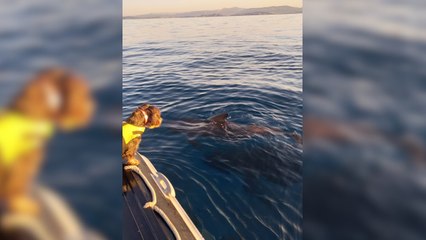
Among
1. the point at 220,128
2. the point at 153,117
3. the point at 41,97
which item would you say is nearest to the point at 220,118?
the point at 220,128

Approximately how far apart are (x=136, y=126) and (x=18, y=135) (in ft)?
1.61

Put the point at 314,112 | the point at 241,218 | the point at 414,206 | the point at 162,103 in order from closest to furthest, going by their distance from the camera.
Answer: the point at 414,206
the point at 314,112
the point at 241,218
the point at 162,103

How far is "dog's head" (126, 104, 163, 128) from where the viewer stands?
191cm

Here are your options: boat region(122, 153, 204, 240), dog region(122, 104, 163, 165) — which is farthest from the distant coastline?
boat region(122, 153, 204, 240)

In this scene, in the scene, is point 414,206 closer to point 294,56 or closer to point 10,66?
point 294,56

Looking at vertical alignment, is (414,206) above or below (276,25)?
below

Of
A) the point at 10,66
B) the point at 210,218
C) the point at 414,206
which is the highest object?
the point at 10,66

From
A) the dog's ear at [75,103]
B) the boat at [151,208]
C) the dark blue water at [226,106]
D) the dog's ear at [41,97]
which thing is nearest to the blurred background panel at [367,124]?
the dark blue water at [226,106]

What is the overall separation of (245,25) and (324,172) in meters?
0.64

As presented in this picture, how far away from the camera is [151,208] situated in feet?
6.12

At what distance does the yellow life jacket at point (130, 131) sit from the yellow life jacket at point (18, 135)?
36cm

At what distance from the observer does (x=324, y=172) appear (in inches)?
64.5

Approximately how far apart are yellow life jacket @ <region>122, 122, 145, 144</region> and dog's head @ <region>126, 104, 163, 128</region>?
16 mm

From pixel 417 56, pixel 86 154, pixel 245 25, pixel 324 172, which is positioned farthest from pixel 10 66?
pixel 417 56
